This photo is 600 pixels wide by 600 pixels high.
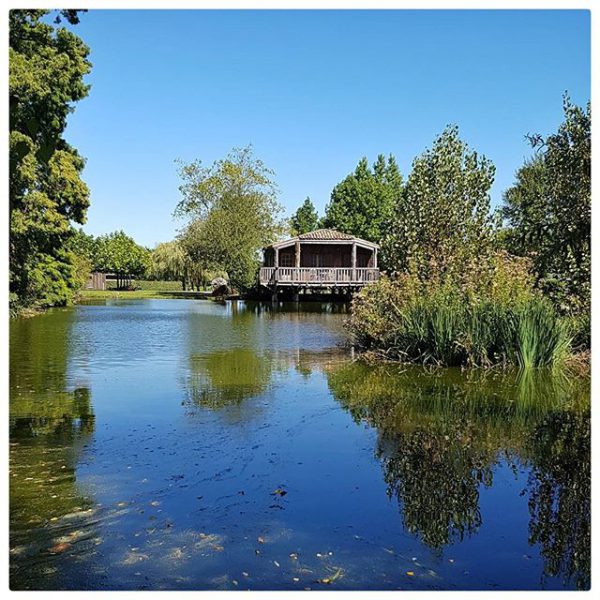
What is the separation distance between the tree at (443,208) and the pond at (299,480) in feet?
13.1

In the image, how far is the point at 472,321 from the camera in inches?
471

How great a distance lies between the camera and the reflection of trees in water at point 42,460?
4207 millimetres

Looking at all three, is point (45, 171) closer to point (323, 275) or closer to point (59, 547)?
point (323, 275)

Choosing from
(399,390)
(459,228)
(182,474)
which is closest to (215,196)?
(459,228)

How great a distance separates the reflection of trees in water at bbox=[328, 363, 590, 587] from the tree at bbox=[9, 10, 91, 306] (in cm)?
373

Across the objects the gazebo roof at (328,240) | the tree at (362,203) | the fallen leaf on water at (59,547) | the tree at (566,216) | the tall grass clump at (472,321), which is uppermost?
the tree at (362,203)

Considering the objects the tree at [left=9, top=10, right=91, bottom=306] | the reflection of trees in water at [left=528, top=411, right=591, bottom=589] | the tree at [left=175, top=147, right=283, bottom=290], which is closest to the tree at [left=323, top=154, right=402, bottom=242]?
the tree at [left=175, top=147, right=283, bottom=290]

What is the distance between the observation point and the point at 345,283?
118 feet

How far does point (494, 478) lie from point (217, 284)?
146 feet

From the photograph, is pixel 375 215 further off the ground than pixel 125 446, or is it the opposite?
pixel 375 215

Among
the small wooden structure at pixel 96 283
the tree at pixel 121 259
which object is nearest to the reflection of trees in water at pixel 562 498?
the small wooden structure at pixel 96 283

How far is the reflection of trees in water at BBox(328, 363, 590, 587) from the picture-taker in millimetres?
4770

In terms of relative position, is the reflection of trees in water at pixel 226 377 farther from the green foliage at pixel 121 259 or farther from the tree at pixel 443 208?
the green foliage at pixel 121 259

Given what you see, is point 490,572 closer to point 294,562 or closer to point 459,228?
point 294,562
